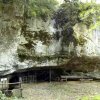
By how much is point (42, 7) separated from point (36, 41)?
2375 millimetres

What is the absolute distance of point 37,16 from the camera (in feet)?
63.2

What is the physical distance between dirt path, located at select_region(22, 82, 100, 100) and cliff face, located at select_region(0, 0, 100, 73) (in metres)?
1.53

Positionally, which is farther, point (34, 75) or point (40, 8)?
point (34, 75)

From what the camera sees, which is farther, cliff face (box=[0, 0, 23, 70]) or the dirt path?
cliff face (box=[0, 0, 23, 70])

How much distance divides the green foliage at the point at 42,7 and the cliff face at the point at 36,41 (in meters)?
0.42

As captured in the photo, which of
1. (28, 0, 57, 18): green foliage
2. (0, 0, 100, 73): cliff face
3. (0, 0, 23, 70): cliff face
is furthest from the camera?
(28, 0, 57, 18): green foliage

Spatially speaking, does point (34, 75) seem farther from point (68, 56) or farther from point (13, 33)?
point (13, 33)

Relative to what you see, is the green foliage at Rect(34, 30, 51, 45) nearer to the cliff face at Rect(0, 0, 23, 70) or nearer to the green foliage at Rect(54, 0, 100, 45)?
the green foliage at Rect(54, 0, 100, 45)

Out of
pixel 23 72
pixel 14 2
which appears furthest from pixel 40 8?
pixel 23 72

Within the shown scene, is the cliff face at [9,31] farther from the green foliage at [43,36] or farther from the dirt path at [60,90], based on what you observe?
the dirt path at [60,90]

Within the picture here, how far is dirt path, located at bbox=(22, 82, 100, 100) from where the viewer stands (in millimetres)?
15922

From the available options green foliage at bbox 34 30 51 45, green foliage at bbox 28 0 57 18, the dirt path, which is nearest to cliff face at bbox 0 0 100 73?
green foliage at bbox 34 30 51 45

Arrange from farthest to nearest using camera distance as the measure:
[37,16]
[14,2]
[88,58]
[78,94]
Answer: [88,58], [37,16], [14,2], [78,94]

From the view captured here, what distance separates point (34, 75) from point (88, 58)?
4.22 meters
